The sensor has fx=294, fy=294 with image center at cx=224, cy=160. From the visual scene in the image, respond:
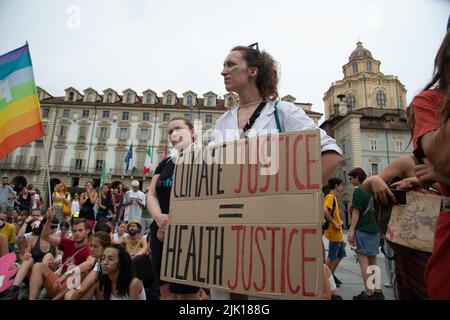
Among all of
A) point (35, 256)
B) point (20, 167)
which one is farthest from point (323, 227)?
point (20, 167)

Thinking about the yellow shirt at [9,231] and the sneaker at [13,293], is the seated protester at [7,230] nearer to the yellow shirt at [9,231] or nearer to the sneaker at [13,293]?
the yellow shirt at [9,231]

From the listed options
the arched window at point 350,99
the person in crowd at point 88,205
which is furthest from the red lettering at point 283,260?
the arched window at point 350,99

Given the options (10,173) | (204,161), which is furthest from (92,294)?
(10,173)

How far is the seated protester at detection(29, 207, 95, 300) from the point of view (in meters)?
3.77

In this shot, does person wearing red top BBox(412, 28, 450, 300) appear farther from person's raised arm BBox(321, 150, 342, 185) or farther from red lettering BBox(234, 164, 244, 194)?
red lettering BBox(234, 164, 244, 194)

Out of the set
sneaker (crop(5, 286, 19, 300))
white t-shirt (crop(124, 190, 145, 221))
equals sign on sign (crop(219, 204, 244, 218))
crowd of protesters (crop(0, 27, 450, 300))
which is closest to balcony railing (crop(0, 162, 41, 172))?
A: white t-shirt (crop(124, 190, 145, 221))

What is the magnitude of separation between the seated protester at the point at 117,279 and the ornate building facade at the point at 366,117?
105 feet

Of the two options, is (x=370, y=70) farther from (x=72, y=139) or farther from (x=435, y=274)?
(x=435, y=274)

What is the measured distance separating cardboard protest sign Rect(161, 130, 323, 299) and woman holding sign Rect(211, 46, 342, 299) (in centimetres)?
25

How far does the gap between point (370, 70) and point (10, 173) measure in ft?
198

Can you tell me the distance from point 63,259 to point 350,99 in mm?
53168

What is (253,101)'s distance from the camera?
187 centimetres

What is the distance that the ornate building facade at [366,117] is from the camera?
124 ft

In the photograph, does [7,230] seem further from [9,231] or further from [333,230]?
[333,230]
